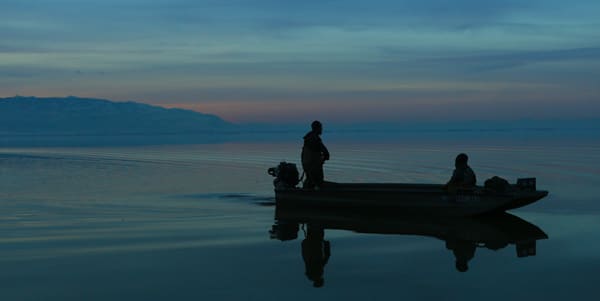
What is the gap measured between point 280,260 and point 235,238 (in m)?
2.90

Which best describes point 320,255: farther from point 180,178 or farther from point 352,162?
point 352,162

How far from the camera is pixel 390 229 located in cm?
1736

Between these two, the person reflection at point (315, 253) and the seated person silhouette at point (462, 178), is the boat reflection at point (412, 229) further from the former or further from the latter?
the seated person silhouette at point (462, 178)

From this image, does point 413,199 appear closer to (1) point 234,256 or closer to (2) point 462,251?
(2) point 462,251

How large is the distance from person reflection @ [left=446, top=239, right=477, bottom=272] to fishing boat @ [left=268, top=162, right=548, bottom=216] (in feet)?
11.4

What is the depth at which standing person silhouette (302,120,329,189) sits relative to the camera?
69.2 feet

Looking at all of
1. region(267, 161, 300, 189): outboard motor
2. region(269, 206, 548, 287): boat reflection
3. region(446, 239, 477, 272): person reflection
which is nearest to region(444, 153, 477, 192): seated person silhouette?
region(269, 206, 548, 287): boat reflection

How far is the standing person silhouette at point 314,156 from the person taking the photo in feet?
69.2

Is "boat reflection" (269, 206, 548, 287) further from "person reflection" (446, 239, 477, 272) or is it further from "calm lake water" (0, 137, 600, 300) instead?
"calm lake water" (0, 137, 600, 300)

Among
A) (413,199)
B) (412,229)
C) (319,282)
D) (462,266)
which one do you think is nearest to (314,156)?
(413,199)

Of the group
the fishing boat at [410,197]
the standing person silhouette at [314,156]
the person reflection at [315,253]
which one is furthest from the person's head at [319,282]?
the standing person silhouette at [314,156]

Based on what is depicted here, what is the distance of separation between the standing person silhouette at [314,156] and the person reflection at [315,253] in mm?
3732

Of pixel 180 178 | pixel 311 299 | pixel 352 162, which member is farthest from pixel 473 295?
pixel 352 162

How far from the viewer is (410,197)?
19734mm
